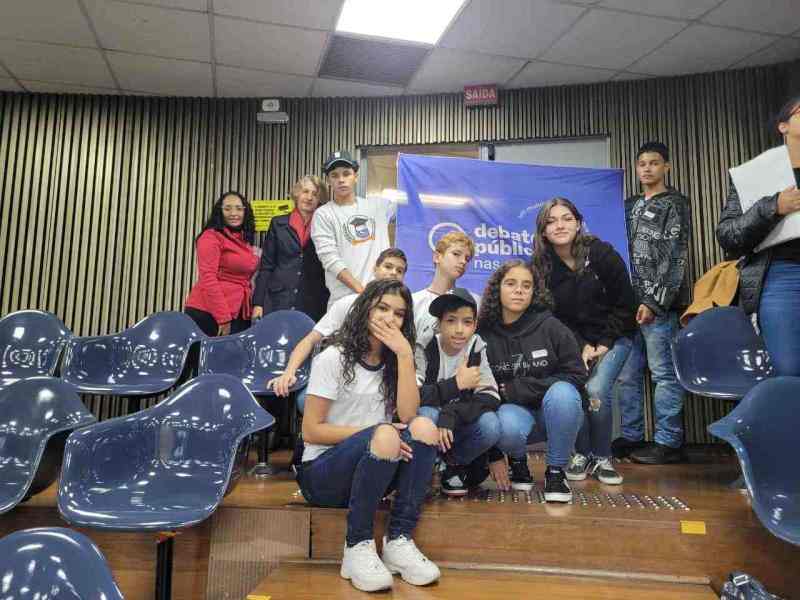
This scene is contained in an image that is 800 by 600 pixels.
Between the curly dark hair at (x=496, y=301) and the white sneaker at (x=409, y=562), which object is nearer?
the white sneaker at (x=409, y=562)

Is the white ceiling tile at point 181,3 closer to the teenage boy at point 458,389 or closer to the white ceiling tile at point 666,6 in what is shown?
the white ceiling tile at point 666,6

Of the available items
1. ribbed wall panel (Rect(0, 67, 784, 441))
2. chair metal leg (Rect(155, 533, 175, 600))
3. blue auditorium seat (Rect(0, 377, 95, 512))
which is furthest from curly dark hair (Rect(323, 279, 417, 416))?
ribbed wall panel (Rect(0, 67, 784, 441))

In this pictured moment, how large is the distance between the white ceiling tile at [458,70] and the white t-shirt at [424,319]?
2165 millimetres

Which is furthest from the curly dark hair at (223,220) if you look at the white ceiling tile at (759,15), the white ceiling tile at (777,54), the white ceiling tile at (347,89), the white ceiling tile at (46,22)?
the white ceiling tile at (777,54)

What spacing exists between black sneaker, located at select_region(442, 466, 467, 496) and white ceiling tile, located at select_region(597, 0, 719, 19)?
300cm

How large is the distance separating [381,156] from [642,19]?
2.19m

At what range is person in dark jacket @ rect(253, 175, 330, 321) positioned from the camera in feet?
13.0

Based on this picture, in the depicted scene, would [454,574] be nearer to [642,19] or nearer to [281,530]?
[281,530]

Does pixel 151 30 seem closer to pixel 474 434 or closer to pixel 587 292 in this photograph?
pixel 587 292

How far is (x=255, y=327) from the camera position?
347cm

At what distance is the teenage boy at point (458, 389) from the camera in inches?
94.8

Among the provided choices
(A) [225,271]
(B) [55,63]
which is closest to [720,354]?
(A) [225,271]

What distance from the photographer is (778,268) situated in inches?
92.8

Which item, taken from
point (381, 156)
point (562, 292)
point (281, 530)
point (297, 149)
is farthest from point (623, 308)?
point (297, 149)
